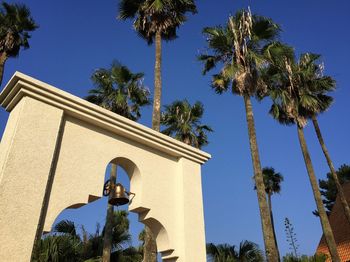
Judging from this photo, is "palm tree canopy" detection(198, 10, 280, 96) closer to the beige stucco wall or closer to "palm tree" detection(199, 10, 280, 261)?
"palm tree" detection(199, 10, 280, 261)

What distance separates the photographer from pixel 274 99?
17.9 metres

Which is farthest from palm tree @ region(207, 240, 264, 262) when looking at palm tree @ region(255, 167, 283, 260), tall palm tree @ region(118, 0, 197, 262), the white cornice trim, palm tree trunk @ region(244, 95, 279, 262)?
palm tree @ region(255, 167, 283, 260)

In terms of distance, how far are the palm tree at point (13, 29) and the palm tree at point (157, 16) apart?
20.5ft

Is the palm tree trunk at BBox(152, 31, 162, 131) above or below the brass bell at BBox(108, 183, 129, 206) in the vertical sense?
above

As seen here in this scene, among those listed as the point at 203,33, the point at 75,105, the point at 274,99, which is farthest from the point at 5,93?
the point at 274,99

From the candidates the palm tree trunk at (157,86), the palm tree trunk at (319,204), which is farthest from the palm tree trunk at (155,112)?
the palm tree trunk at (319,204)

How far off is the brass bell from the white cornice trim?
2.58ft

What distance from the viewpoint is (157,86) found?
541 inches

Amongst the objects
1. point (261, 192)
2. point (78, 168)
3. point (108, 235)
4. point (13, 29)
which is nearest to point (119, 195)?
point (78, 168)

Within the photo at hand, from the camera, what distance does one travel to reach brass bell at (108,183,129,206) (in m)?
4.99

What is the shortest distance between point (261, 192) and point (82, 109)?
25.8ft

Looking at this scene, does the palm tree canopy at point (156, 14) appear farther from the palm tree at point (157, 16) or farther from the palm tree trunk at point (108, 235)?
the palm tree trunk at point (108, 235)

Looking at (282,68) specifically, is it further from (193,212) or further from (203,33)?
(193,212)

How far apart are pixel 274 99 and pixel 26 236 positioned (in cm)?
1588
